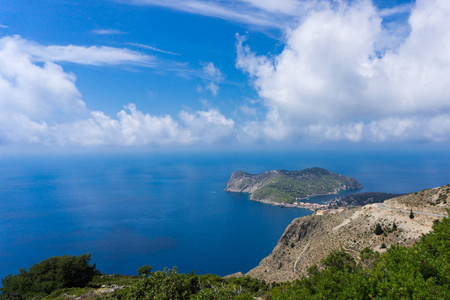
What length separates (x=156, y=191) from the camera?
192m

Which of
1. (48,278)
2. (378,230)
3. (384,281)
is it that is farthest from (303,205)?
(384,281)

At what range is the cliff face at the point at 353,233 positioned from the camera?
36906 mm

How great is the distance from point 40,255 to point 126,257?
3233 cm

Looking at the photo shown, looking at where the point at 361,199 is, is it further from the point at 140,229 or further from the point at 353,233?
the point at 140,229

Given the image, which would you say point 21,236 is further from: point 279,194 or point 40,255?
point 279,194

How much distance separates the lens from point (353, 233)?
41.7 m

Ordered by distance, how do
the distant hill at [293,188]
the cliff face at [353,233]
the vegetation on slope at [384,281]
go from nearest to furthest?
the vegetation on slope at [384,281] < the cliff face at [353,233] < the distant hill at [293,188]

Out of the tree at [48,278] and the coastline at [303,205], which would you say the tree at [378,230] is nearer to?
the tree at [48,278]

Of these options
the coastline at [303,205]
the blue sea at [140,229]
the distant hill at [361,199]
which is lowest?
the blue sea at [140,229]

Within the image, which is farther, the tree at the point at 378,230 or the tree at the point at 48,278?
the tree at the point at 378,230

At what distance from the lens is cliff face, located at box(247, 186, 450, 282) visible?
36906 mm

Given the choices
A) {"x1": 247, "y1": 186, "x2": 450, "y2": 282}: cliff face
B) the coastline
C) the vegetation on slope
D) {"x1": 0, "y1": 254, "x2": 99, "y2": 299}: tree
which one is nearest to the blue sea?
the coastline

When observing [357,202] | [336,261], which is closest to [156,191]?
[357,202]

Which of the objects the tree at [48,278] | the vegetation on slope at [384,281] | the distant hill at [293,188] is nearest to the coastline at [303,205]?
the distant hill at [293,188]
